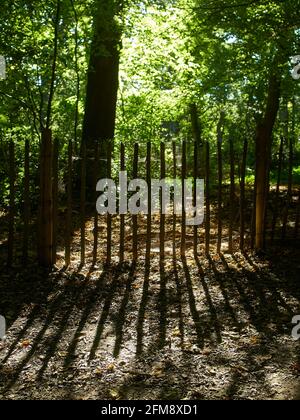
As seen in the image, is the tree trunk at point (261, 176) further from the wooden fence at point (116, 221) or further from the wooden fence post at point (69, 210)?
the wooden fence post at point (69, 210)

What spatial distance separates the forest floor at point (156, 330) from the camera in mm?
3080

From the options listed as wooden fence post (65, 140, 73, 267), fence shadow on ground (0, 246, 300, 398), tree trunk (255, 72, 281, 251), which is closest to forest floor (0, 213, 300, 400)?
fence shadow on ground (0, 246, 300, 398)

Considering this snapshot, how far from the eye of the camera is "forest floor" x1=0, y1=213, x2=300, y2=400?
308 centimetres

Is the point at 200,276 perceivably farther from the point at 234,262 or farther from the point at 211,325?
the point at 211,325

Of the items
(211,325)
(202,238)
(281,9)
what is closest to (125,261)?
(202,238)

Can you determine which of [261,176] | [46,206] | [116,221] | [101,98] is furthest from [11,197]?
[101,98]

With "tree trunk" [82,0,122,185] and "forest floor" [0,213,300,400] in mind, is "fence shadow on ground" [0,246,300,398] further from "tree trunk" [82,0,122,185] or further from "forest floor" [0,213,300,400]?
"tree trunk" [82,0,122,185]

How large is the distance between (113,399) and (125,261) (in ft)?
9.90

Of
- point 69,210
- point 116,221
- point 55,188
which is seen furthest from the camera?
point 116,221

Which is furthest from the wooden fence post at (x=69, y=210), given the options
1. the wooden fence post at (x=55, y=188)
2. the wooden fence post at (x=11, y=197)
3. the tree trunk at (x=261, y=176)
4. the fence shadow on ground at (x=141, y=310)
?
the tree trunk at (x=261, y=176)

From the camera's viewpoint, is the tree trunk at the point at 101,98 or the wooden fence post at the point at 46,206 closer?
the wooden fence post at the point at 46,206

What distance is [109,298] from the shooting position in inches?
188

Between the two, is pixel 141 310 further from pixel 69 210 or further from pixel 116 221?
pixel 116 221

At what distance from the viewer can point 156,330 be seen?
3.98 m
